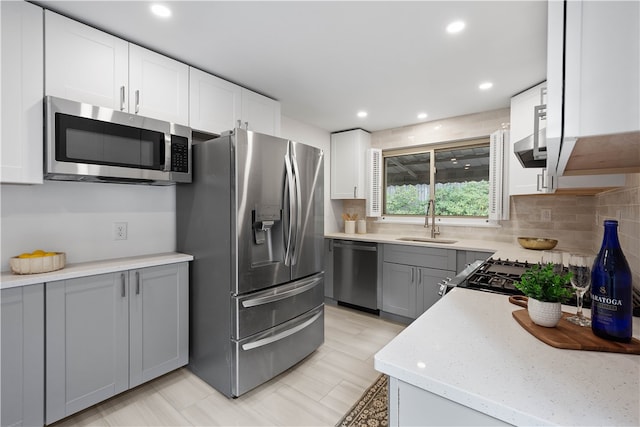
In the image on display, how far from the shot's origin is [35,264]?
5.25 feet

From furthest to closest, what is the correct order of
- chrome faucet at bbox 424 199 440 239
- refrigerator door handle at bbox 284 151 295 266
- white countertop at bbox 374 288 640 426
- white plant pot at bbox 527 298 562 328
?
chrome faucet at bbox 424 199 440 239 → refrigerator door handle at bbox 284 151 295 266 → white plant pot at bbox 527 298 562 328 → white countertop at bbox 374 288 640 426

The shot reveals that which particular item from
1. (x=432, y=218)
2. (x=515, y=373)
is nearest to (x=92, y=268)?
(x=515, y=373)

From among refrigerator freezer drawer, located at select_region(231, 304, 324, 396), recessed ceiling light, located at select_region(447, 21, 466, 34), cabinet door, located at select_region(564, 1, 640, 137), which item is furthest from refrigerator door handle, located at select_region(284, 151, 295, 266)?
cabinet door, located at select_region(564, 1, 640, 137)

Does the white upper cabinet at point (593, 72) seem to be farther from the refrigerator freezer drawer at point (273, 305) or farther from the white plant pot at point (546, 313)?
the refrigerator freezer drawer at point (273, 305)

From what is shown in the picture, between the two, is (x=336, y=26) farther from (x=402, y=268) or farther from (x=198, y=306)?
(x=402, y=268)

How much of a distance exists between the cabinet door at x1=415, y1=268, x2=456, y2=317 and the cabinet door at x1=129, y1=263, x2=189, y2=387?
2.26m

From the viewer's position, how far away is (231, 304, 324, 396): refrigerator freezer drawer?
1903 millimetres

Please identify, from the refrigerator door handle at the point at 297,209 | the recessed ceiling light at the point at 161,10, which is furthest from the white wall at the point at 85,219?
the recessed ceiling light at the point at 161,10

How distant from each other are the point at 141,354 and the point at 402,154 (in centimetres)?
367

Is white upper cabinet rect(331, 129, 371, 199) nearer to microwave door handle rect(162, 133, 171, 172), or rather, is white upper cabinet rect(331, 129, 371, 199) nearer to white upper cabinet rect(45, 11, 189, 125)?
white upper cabinet rect(45, 11, 189, 125)

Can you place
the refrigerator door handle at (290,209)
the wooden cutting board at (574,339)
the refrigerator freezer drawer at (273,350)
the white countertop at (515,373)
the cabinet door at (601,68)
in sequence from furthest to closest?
the refrigerator door handle at (290,209), the refrigerator freezer drawer at (273,350), the wooden cutting board at (574,339), the white countertop at (515,373), the cabinet door at (601,68)

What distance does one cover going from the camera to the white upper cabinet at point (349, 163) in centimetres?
405

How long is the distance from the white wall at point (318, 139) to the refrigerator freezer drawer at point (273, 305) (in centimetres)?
180

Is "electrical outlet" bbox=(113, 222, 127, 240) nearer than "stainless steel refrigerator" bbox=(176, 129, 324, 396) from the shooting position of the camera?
No
